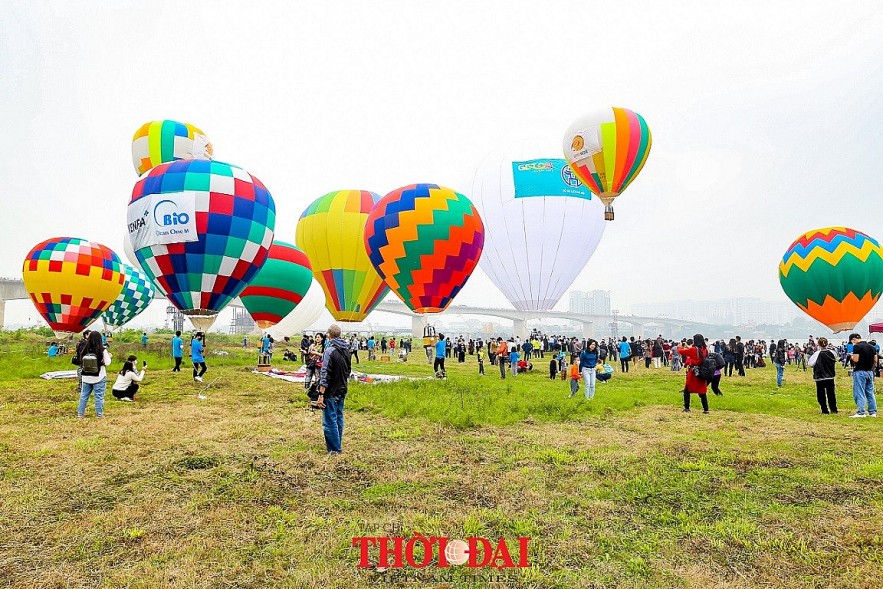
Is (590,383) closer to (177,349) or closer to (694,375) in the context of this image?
(694,375)

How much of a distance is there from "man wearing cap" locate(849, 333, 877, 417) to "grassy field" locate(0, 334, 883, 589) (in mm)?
Result: 593

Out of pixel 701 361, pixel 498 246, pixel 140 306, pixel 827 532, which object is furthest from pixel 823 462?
pixel 140 306

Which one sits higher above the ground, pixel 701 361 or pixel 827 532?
pixel 701 361

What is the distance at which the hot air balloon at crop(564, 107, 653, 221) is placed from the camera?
2006cm

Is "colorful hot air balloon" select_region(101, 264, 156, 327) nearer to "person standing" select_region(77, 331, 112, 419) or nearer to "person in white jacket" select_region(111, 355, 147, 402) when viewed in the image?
"person in white jacket" select_region(111, 355, 147, 402)

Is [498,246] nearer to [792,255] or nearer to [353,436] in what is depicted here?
[792,255]

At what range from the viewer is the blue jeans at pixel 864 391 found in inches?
378

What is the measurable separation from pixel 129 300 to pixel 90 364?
959 inches

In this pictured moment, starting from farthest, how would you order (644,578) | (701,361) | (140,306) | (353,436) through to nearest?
(140,306), (701,361), (353,436), (644,578)

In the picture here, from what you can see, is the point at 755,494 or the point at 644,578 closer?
the point at 644,578

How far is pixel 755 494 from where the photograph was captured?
5074mm

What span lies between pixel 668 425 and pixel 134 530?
8022 mm

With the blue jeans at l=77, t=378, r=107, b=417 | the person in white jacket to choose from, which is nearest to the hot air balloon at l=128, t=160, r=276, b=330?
the person in white jacket

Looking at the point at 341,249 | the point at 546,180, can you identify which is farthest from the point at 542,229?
the point at 341,249
